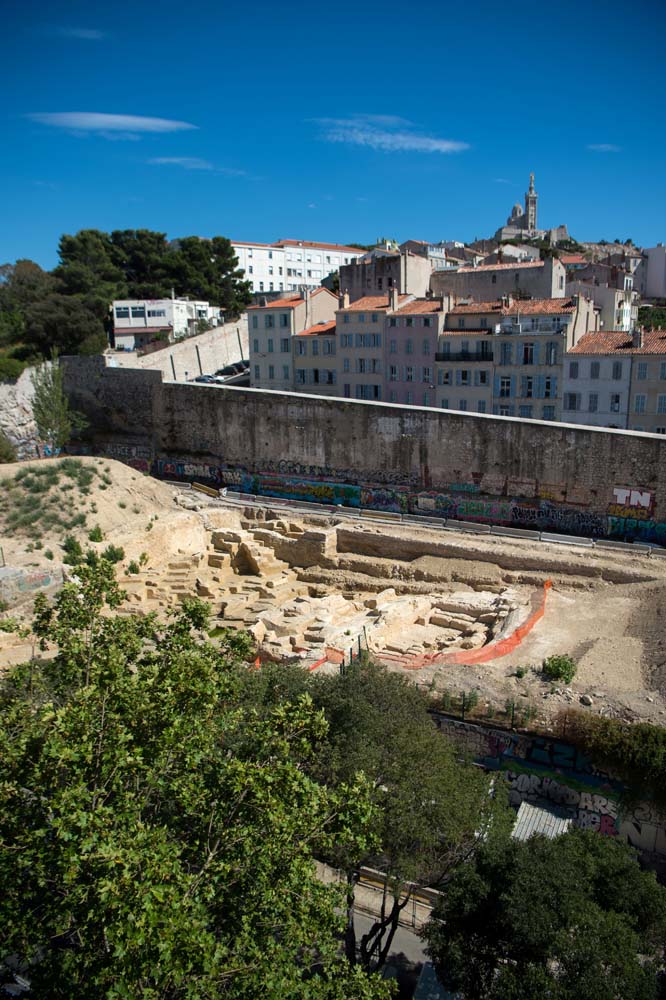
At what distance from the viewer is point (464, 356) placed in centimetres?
3756

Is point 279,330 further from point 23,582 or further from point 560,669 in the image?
point 560,669

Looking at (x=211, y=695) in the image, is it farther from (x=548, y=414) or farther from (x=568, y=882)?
(x=548, y=414)

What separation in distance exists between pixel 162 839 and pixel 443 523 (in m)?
26.7

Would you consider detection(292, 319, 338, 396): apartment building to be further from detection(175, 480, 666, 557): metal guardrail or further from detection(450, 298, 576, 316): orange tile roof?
detection(175, 480, 666, 557): metal guardrail

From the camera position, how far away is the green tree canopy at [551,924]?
28.4 ft

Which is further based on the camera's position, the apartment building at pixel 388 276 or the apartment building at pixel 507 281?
the apartment building at pixel 388 276

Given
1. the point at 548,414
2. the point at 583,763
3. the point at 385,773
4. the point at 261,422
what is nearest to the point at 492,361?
the point at 548,414

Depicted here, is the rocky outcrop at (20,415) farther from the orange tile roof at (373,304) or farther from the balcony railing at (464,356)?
the balcony railing at (464,356)

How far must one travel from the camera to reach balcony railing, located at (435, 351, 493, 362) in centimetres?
3688

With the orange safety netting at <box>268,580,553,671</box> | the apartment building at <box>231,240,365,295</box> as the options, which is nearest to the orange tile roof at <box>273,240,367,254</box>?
the apartment building at <box>231,240,365,295</box>

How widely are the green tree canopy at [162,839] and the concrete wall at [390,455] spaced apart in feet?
79.8

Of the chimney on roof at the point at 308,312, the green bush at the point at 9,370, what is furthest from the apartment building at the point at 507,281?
the green bush at the point at 9,370

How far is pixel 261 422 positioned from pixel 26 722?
3196 centimetres

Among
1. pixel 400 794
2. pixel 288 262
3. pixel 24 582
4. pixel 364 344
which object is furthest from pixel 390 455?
pixel 288 262
